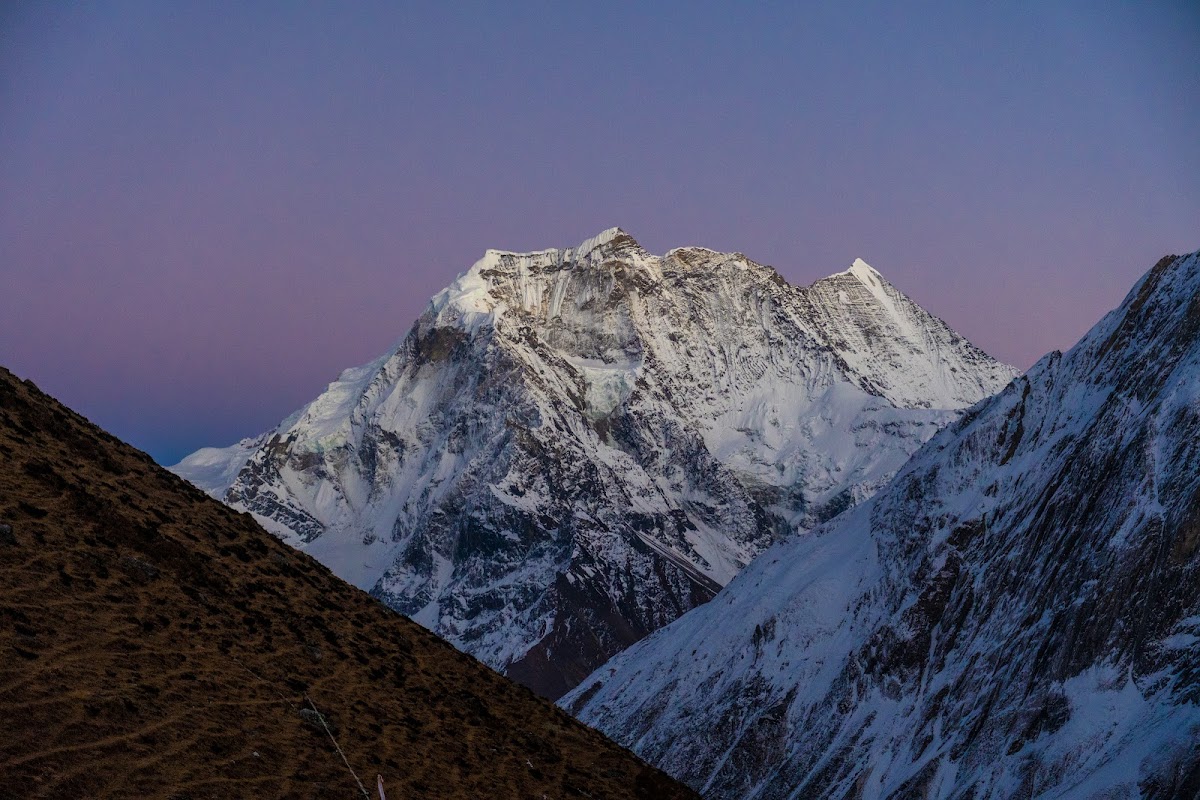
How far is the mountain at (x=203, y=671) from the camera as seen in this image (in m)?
23.9

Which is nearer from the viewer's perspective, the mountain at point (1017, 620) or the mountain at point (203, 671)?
the mountain at point (203, 671)

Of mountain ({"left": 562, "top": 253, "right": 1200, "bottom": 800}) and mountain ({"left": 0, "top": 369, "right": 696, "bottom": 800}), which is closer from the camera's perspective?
mountain ({"left": 0, "top": 369, "right": 696, "bottom": 800})

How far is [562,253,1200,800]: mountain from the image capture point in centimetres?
10725

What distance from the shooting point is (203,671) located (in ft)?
91.4

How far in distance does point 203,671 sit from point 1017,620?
121m

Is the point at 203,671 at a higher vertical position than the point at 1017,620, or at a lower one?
higher

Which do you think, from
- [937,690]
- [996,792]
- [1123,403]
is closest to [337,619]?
[996,792]

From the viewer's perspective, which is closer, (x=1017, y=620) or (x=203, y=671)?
(x=203, y=671)

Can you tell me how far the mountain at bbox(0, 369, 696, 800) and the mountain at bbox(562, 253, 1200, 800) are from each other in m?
63.1

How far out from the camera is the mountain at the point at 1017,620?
352 feet

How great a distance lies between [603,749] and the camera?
35344 millimetres

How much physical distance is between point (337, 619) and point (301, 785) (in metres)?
10.2

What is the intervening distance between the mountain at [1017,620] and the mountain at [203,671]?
63.1 meters

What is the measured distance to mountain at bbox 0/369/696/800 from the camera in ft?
78.5
